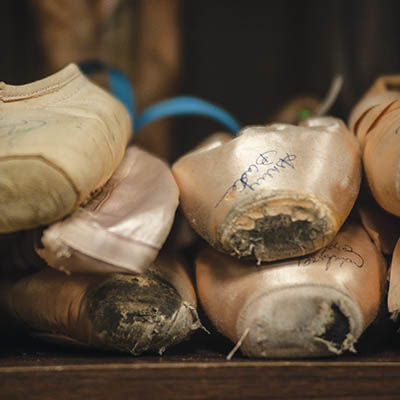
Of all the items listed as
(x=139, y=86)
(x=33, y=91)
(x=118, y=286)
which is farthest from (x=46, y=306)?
(x=139, y=86)

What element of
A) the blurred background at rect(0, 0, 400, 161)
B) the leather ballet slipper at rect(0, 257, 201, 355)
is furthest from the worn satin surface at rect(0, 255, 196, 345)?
the blurred background at rect(0, 0, 400, 161)

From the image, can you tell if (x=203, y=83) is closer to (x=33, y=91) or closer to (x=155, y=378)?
(x=33, y=91)

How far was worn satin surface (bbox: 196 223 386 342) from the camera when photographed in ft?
1.24

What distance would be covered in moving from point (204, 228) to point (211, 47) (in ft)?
1.96

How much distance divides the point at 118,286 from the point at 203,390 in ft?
0.35

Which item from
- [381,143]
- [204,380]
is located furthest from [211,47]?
[204,380]

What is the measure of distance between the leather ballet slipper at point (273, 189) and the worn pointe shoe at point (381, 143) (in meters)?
0.02

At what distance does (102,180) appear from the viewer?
0.40 meters

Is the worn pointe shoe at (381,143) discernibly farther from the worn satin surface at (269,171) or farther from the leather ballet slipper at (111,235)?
the leather ballet slipper at (111,235)
